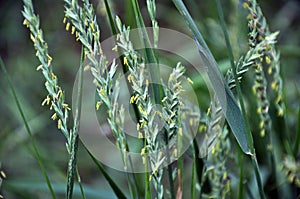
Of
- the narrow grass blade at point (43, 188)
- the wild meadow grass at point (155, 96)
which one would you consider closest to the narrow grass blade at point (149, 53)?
the wild meadow grass at point (155, 96)

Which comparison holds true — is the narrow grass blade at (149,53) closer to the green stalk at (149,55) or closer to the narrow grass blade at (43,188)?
the green stalk at (149,55)

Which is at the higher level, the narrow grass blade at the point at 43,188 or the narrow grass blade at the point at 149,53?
the narrow grass blade at the point at 149,53

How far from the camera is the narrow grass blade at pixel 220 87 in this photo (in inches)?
26.1

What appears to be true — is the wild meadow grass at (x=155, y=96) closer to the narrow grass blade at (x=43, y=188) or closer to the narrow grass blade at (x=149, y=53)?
the narrow grass blade at (x=149, y=53)

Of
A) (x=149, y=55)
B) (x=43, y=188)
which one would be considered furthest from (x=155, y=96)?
(x=43, y=188)

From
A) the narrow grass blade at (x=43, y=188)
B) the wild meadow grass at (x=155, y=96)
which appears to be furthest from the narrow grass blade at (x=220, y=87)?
the narrow grass blade at (x=43, y=188)

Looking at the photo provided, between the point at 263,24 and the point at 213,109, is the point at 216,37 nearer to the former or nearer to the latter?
the point at 263,24

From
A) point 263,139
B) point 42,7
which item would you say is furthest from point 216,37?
point 42,7

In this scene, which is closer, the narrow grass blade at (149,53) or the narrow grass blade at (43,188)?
the narrow grass blade at (149,53)

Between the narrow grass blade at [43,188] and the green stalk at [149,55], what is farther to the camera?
the narrow grass blade at [43,188]

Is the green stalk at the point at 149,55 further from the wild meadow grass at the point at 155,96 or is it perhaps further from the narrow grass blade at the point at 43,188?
the narrow grass blade at the point at 43,188

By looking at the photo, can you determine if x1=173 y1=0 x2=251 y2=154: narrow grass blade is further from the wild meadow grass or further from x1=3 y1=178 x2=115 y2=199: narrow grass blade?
x1=3 y1=178 x2=115 y2=199: narrow grass blade

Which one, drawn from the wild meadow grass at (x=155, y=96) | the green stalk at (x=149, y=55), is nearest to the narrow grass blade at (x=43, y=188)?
the wild meadow grass at (x=155, y=96)

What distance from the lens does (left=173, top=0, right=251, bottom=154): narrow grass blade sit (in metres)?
0.66
